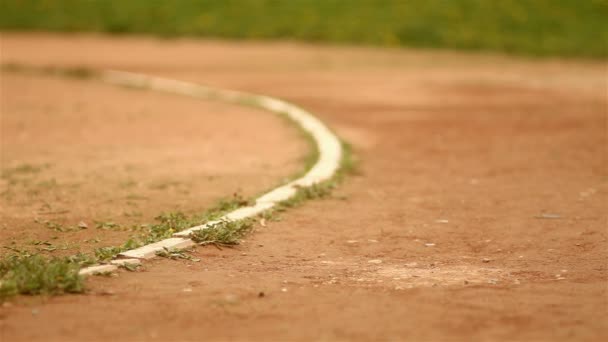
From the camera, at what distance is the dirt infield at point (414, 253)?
469cm

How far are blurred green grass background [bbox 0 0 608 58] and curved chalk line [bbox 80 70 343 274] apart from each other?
23.9 ft

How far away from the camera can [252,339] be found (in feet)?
14.7

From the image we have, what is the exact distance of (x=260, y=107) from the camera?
14.3 metres

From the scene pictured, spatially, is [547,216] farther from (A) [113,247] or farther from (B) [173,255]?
(A) [113,247]

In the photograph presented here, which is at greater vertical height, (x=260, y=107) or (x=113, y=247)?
(x=113, y=247)

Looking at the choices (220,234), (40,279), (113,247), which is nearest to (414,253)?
(220,234)

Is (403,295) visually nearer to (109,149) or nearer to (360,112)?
(109,149)

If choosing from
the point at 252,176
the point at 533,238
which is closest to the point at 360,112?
the point at 252,176

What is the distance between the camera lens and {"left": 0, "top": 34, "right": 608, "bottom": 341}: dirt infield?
4.69m

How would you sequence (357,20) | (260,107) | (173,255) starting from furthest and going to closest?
(357,20) → (260,107) → (173,255)

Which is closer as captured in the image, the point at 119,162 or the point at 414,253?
the point at 414,253

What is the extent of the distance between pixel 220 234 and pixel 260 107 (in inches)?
314

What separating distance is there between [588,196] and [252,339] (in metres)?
4.58

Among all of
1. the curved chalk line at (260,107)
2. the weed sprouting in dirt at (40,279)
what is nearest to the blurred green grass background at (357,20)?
the curved chalk line at (260,107)
